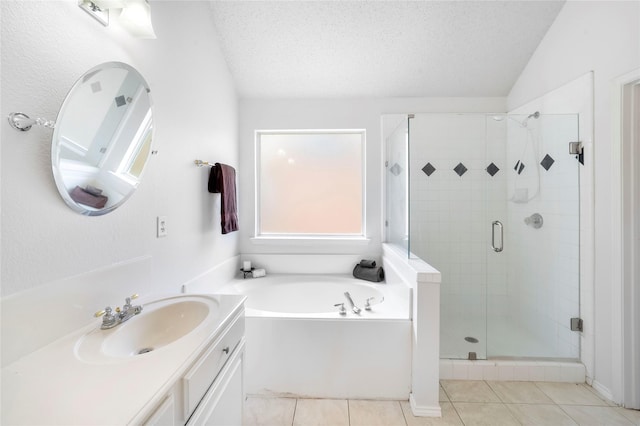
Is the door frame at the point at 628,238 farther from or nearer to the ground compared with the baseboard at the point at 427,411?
farther from the ground

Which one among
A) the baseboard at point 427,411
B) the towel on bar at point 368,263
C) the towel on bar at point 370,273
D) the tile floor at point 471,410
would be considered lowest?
the tile floor at point 471,410

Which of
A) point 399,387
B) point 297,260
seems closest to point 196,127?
point 297,260

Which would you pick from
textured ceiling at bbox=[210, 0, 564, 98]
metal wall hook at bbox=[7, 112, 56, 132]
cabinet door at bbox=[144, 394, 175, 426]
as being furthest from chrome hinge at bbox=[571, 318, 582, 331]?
metal wall hook at bbox=[7, 112, 56, 132]

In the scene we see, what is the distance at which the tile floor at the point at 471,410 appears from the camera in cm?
152

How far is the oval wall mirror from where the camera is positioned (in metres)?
0.90

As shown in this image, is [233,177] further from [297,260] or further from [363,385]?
[363,385]

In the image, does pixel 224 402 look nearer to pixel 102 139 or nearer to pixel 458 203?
pixel 102 139

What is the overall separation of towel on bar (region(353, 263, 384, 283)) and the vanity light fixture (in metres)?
2.29

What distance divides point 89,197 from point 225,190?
1057mm

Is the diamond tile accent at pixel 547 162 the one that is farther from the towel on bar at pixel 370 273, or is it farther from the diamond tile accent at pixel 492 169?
the towel on bar at pixel 370 273

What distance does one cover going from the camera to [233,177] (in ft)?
7.31

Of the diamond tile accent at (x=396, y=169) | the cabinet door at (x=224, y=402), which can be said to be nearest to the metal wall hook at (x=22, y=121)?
the cabinet door at (x=224, y=402)

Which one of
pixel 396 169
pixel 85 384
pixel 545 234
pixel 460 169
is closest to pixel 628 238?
pixel 545 234

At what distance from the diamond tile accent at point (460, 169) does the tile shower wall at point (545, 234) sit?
14.8 inches
